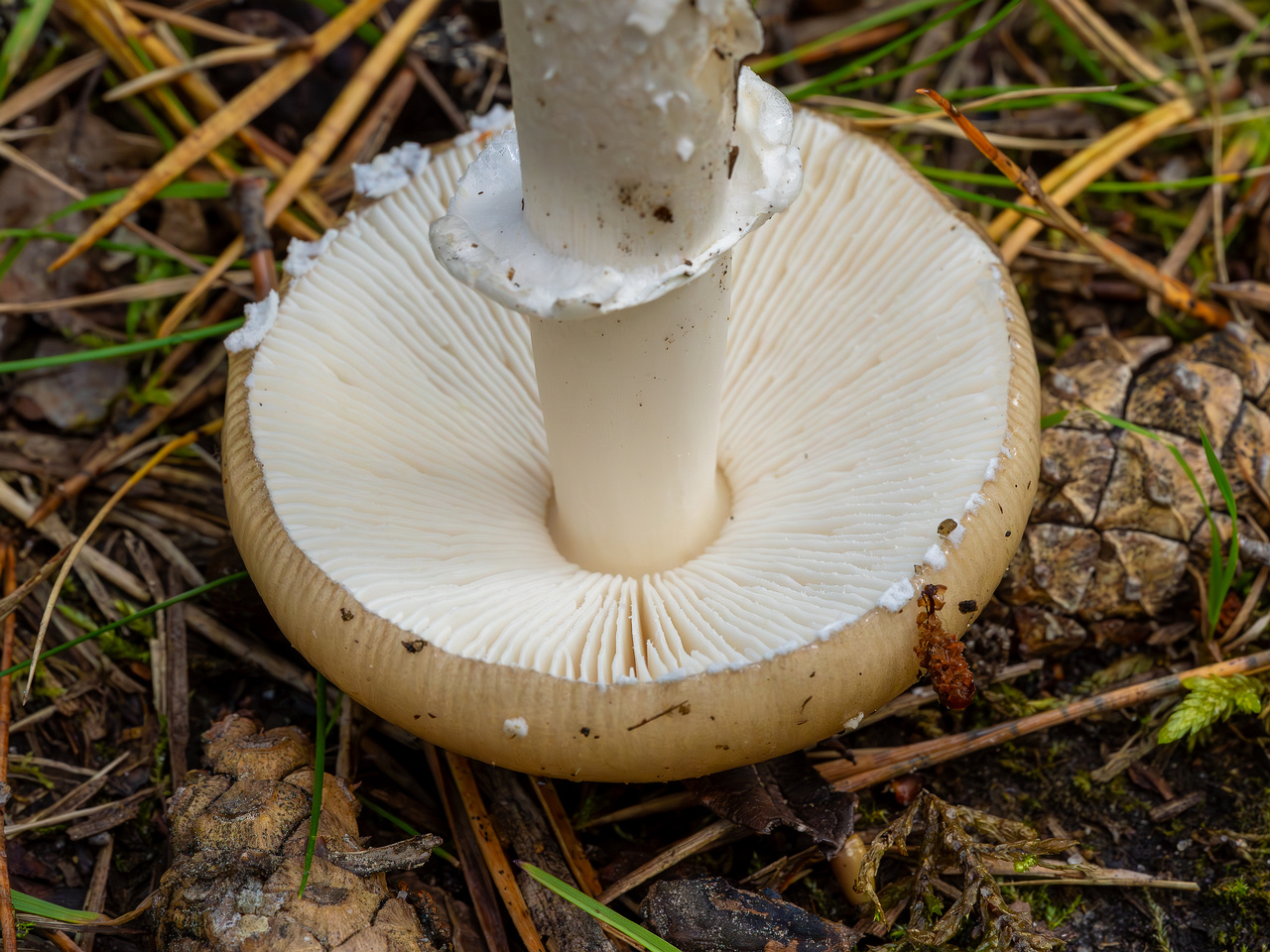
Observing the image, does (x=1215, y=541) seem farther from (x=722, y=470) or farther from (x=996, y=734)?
(x=722, y=470)

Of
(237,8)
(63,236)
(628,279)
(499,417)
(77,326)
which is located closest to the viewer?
(628,279)

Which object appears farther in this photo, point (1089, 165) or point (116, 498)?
point (1089, 165)

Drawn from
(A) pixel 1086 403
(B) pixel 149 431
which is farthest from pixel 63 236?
(A) pixel 1086 403

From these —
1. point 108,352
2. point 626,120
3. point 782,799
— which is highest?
point 626,120

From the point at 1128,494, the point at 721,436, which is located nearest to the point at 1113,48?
the point at 1128,494

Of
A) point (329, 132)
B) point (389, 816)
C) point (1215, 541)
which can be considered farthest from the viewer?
point (329, 132)

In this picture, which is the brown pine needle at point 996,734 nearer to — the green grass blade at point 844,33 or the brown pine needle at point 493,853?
the brown pine needle at point 493,853

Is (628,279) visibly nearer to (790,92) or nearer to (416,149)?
(416,149)
